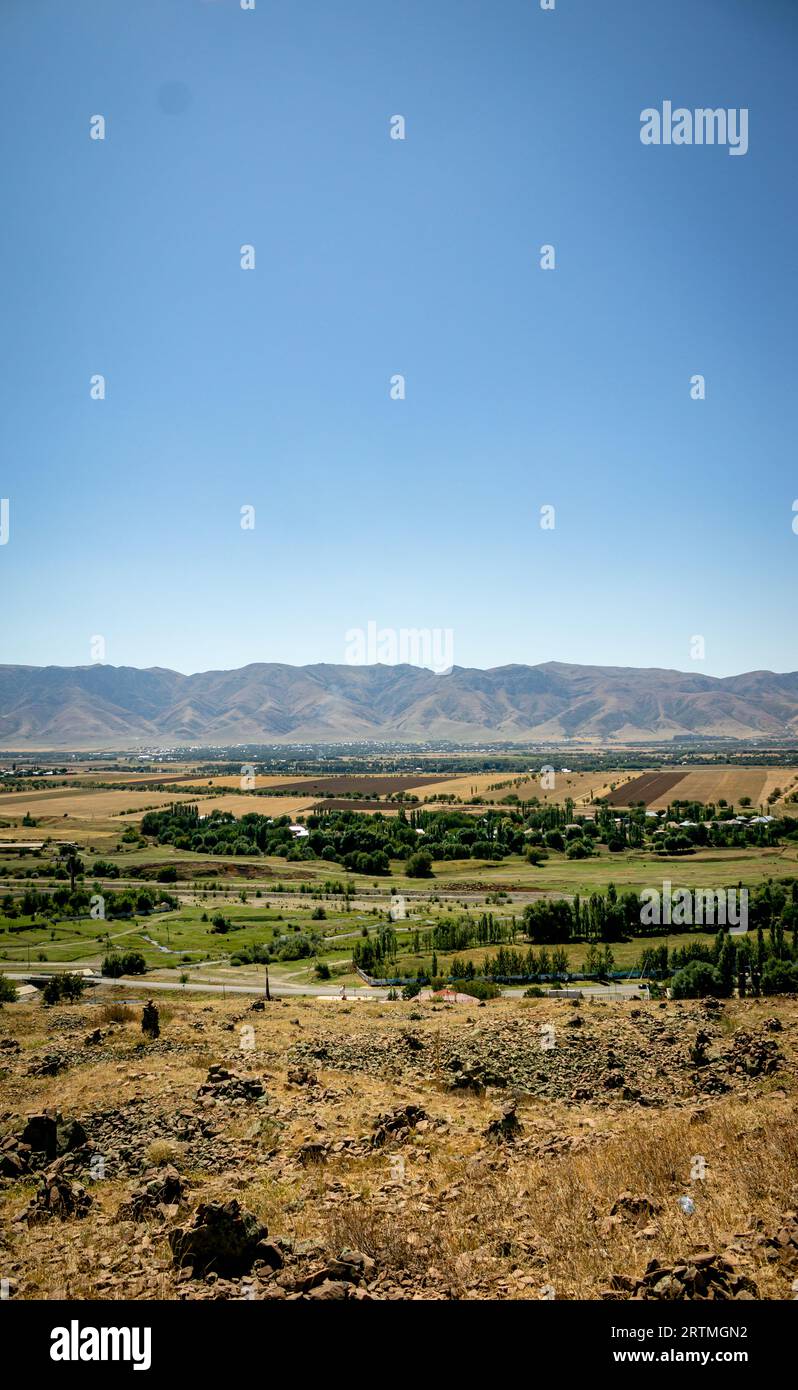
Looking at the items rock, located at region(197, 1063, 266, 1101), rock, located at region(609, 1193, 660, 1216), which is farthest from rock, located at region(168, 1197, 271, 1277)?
rock, located at region(197, 1063, 266, 1101)

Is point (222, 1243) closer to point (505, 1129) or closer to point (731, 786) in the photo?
point (505, 1129)

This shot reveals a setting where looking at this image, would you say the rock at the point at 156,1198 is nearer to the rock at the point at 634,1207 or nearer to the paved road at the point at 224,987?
the rock at the point at 634,1207

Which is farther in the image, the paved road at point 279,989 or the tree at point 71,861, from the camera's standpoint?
the tree at point 71,861

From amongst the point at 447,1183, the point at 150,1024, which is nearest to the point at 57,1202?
the point at 447,1183

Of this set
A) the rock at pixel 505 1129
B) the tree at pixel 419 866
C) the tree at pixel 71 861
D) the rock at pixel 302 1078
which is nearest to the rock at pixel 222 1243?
the rock at pixel 505 1129

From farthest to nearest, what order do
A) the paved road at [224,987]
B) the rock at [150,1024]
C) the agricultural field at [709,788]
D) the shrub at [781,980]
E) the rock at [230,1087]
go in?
the agricultural field at [709,788], the paved road at [224,987], the shrub at [781,980], the rock at [150,1024], the rock at [230,1087]

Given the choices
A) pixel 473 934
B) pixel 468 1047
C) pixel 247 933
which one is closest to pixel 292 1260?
pixel 468 1047
